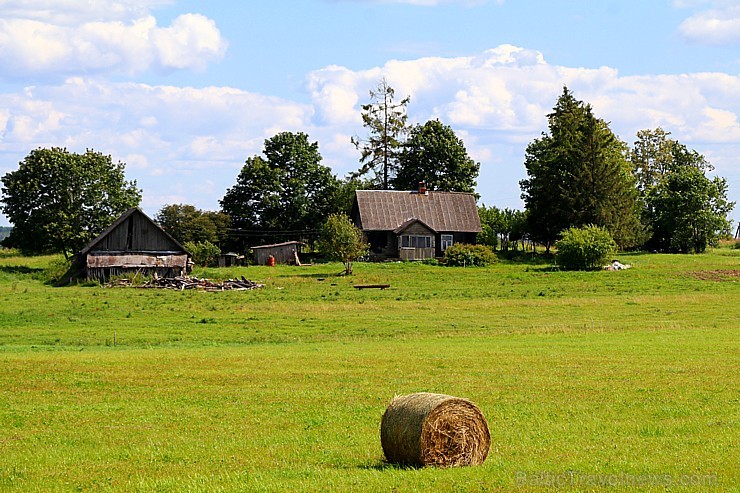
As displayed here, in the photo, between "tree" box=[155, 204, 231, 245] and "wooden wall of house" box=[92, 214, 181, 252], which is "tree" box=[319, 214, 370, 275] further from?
"tree" box=[155, 204, 231, 245]

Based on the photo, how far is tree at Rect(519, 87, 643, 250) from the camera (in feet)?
277

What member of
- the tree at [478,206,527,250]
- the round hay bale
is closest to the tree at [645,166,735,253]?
the tree at [478,206,527,250]

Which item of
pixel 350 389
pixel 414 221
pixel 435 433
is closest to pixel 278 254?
pixel 414 221

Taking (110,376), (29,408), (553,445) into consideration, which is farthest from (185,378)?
(553,445)

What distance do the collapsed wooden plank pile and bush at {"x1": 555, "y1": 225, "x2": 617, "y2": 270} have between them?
2539cm

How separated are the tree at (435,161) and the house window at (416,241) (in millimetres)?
16054

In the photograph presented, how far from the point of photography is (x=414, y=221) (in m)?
85.9

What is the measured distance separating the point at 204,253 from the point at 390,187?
1169 inches

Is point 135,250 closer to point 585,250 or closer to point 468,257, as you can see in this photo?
point 468,257

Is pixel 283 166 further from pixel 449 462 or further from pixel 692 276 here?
pixel 449 462

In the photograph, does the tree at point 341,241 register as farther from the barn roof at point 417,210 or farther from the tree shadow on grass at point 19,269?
the tree shadow on grass at point 19,269

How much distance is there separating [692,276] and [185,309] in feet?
122

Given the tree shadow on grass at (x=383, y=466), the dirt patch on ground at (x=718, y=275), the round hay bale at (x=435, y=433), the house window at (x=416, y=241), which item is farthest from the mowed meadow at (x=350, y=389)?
the house window at (x=416, y=241)

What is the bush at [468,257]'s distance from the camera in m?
77.2
